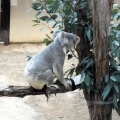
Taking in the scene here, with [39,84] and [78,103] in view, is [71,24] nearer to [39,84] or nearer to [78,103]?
[39,84]

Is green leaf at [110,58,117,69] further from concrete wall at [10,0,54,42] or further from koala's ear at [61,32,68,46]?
concrete wall at [10,0,54,42]

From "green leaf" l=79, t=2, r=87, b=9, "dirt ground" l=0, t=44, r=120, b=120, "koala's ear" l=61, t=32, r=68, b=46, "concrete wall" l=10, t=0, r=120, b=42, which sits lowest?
"dirt ground" l=0, t=44, r=120, b=120

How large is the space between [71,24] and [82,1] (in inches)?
7.8

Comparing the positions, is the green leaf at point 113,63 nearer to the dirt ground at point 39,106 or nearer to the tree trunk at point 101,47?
the tree trunk at point 101,47

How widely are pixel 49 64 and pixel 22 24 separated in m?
4.00

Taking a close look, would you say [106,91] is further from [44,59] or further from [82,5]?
[82,5]

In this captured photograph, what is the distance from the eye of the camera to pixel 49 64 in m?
2.47

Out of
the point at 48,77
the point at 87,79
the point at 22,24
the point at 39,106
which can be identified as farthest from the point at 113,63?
the point at 22,24

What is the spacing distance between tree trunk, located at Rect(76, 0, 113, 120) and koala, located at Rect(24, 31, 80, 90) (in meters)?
0.18

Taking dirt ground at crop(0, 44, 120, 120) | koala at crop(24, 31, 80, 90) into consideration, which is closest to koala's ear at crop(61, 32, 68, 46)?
koala at crop(24, 31, 80, 90)

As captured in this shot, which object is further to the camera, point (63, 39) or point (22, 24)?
point (22, 24)

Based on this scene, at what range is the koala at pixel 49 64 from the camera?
2.40 metres

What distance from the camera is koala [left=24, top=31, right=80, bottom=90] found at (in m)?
2.40

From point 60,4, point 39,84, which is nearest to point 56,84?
point 39,84
